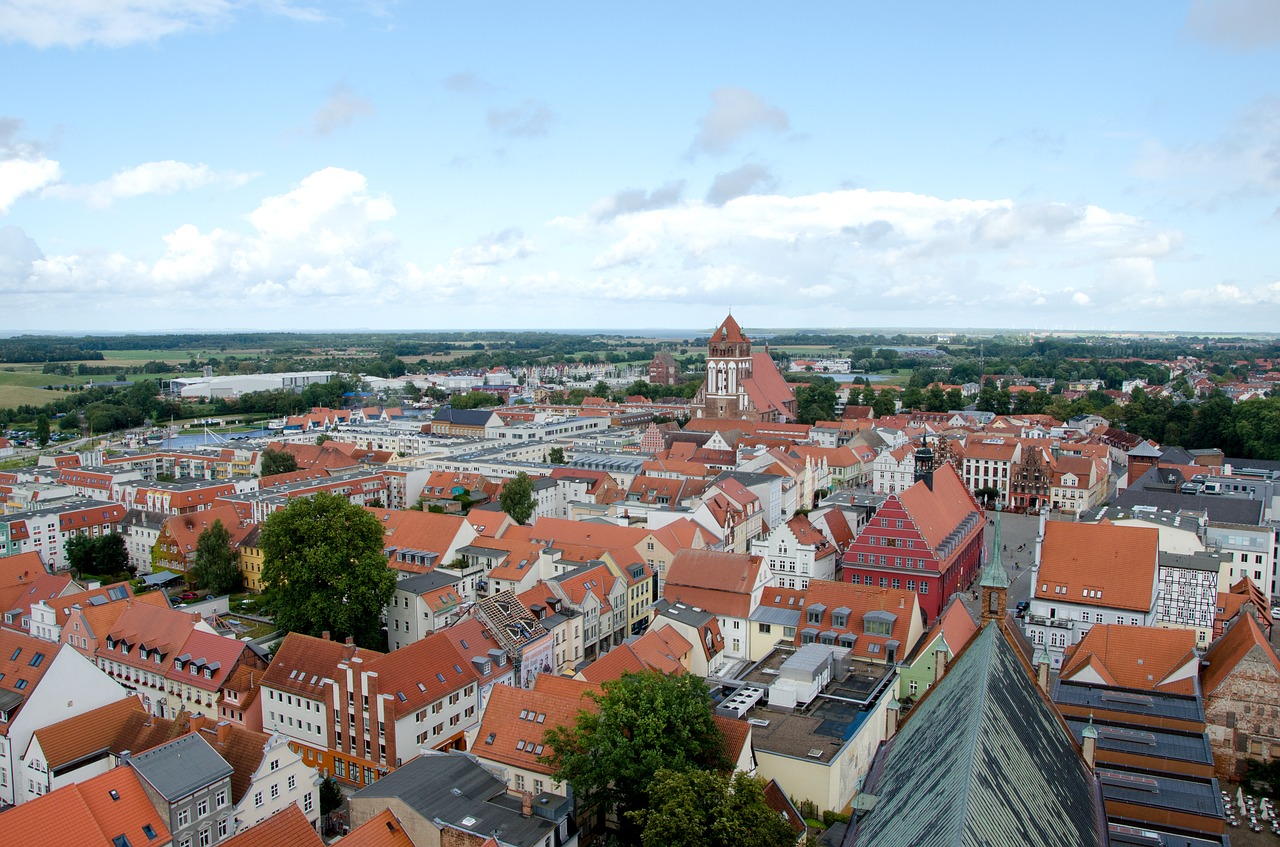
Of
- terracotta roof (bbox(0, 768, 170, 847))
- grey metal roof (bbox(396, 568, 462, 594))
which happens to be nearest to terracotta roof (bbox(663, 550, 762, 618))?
grey metal roof (bbox(396, 568, 462, 594))

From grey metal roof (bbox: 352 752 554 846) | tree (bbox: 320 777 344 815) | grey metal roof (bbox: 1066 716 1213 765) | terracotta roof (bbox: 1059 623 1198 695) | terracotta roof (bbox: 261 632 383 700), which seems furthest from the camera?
terracotta roof (bbox: 1059 623 1198 695)

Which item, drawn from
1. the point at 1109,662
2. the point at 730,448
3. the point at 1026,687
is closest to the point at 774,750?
the point at 1026,687

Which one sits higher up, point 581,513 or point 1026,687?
point 1026,687

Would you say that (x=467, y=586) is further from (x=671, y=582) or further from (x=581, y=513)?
(x=581, y=513)

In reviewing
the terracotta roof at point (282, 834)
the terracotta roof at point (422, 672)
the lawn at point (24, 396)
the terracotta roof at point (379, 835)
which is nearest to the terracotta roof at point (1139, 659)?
the terracotta roof at point (422, 672)

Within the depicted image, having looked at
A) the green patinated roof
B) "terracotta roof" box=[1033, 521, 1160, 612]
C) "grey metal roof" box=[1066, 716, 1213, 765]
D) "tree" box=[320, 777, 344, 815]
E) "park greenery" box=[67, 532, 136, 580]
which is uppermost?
the green patinated roof

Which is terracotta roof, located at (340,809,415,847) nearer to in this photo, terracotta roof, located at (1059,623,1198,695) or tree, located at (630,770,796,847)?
tree, located at (630,770,796,847)

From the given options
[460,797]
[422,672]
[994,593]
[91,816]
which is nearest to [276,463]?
[422,672]
